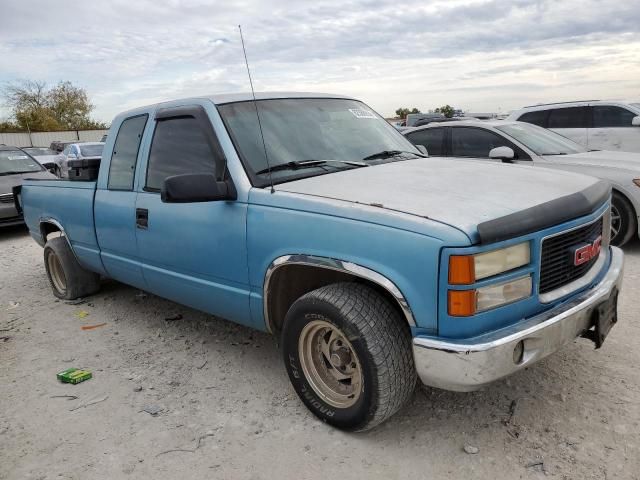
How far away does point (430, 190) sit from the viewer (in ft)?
9.41

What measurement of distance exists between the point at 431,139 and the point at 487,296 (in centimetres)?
557

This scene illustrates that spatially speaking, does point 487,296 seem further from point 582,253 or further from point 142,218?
point 142,218

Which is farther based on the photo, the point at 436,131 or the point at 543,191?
the point at 436,131

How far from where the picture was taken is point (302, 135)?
11.7ft

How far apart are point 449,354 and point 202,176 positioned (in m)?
1.63

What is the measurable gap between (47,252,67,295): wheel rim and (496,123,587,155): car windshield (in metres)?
5.40

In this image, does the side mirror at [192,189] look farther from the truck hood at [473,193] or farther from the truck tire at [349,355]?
the truck tire at [349,355]

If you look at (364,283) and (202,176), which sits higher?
(202,176)

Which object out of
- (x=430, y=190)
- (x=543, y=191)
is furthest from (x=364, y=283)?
(x=543, y=191)

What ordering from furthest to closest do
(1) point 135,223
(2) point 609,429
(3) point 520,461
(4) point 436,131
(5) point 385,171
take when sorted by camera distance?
(4) point 436,131
(1) point 135,223
(5) point 385,171
(2) point 609,429
(3) point 520,461

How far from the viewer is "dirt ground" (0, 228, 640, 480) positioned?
265 cm

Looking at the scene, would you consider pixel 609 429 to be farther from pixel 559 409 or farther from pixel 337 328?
pixel 337 328

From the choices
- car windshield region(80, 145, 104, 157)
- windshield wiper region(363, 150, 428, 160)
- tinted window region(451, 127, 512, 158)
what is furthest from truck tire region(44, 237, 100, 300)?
car windshield region(80, 145, 104, 157)

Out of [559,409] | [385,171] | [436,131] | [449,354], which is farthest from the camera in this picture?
[436,131]
